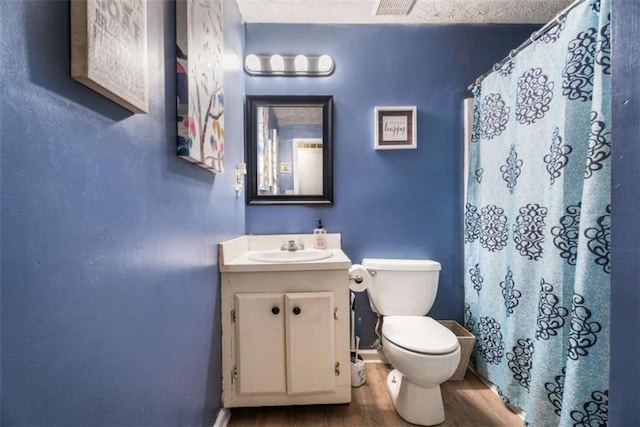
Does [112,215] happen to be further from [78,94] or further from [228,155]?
[228,155]

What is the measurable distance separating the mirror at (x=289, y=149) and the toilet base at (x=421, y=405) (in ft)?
Answer: 3.79

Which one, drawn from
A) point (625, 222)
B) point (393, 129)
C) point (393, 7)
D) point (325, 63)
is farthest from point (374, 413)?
point (393, 7)

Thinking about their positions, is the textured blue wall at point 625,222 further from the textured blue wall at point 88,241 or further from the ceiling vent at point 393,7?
the textured blue wall at point 88,241

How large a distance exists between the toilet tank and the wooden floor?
0.46 meters

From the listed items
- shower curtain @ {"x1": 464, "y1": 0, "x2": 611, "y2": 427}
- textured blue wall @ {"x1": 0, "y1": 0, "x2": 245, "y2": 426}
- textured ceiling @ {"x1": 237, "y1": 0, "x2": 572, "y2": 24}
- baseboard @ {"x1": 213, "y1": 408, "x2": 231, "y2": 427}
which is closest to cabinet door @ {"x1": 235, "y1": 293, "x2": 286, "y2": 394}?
baseboard @ {"x1": 213, "y1": 408, "x2": 231, "y2": 427}

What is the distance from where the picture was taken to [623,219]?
0.79 m

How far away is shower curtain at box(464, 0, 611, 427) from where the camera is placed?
0.98m

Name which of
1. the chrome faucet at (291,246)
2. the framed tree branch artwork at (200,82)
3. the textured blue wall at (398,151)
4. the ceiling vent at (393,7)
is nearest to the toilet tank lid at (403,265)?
the textured blue wall at (398,151)

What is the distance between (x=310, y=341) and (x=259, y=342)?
251mm

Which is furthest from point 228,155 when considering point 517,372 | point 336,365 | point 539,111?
point 517,372

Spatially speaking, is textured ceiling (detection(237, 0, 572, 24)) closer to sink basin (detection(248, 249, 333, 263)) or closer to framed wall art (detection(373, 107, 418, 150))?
framed wall art (detection(373, 107, 418, 150))

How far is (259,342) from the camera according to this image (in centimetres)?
138

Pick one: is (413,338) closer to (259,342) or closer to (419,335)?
(419,335)

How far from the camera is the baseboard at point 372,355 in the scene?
6.24ft
